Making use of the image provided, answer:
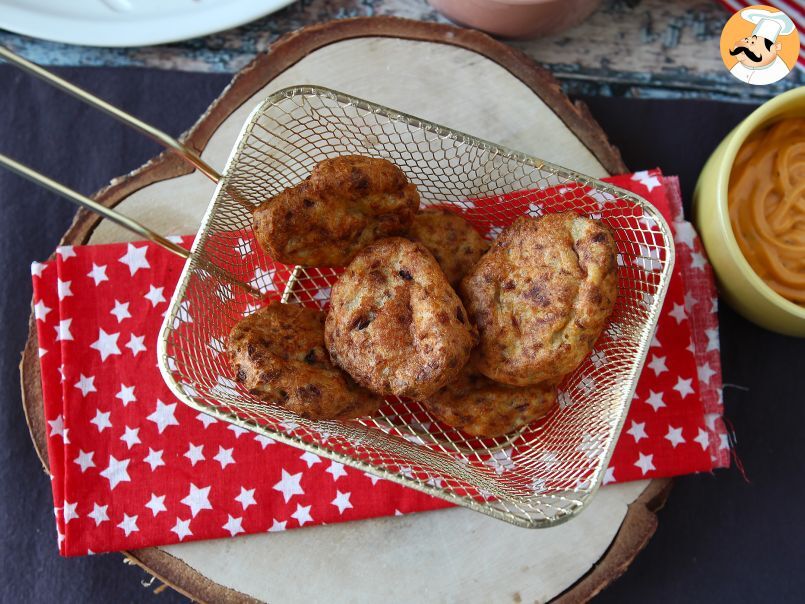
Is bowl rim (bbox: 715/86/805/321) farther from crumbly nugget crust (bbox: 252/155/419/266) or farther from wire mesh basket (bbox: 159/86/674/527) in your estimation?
crumbly nugget crust (bbox: 252/155/419/266)

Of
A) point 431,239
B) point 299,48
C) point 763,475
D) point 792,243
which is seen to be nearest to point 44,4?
point 299,48

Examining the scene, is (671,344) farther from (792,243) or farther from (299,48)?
(299,48)

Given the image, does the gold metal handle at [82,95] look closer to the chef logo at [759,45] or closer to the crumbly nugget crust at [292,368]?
the crumbly nugget crust at [292,368]

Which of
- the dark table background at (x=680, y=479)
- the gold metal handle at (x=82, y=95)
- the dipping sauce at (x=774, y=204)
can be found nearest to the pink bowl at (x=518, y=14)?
the dark table background at (x=680, y=479)

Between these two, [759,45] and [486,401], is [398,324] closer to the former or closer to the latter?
[486,401]

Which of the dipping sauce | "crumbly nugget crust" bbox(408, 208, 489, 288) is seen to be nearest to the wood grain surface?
the dipping sauce

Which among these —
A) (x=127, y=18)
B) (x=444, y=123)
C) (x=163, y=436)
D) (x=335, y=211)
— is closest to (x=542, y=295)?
(x=335, y=211)
